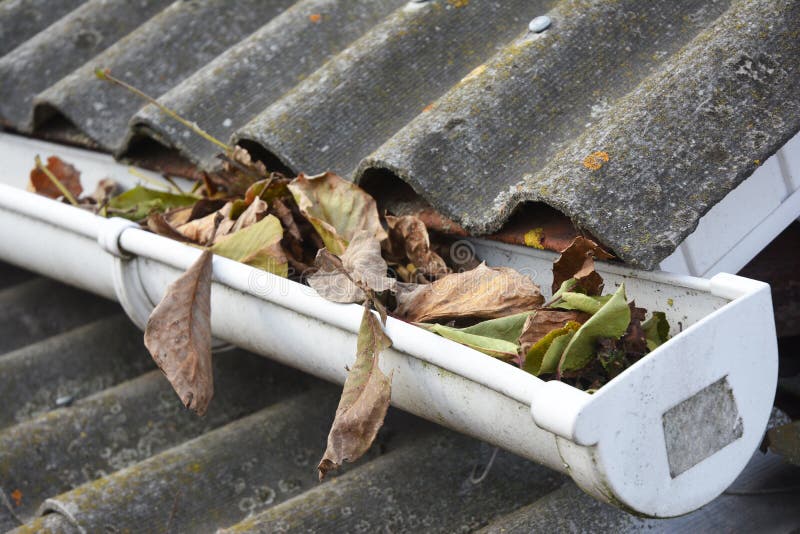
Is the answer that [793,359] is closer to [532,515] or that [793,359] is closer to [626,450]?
[532,515]

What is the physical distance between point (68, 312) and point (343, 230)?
1.15 metres

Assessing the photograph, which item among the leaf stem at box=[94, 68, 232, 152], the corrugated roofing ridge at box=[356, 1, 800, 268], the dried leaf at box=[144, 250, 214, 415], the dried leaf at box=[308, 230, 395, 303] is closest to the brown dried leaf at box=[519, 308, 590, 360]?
the corrugated roofing ridge at box=[356, 1, 800, 268]

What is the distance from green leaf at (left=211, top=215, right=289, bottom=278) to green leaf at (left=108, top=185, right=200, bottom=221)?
1.18 feet

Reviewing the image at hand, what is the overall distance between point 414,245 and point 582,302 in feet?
1.30

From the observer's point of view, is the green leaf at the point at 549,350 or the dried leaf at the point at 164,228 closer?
the green leaf at the point at 549,350

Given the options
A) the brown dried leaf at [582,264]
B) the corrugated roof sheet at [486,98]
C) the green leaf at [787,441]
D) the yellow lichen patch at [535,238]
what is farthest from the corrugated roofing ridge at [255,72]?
the green leaf at [787,441]

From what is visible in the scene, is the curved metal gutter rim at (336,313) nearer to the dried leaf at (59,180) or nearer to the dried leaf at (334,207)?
the dried leaf at (334,207)

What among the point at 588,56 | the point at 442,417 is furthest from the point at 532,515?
the point at 588,56

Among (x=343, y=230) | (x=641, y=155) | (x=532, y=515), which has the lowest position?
(x=532, y=515)

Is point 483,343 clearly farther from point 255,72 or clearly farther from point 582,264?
point 255,72

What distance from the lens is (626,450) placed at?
4.19 feet

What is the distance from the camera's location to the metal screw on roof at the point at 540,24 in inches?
79.4

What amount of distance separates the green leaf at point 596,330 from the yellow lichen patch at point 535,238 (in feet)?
0.81

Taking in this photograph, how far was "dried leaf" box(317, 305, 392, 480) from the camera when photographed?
148cm
